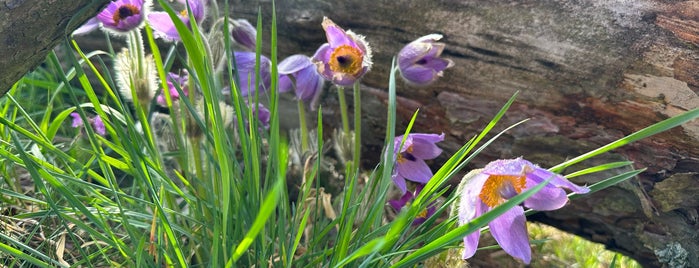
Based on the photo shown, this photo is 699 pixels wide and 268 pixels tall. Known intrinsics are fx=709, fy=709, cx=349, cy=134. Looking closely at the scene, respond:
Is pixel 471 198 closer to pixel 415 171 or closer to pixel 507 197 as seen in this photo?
pixel 507 197

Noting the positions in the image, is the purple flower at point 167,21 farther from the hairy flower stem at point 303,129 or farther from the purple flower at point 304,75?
the hairy flower stem at point 303,129

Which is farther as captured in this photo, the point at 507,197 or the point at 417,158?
the point at 417,158

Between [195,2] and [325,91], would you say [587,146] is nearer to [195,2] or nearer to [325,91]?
[325,91]

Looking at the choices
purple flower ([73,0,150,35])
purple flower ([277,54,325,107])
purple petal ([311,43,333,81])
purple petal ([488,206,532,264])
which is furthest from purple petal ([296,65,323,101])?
purple petal ([488,206,532,264])

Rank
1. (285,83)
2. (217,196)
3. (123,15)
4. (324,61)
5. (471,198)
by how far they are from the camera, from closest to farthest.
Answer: (471,198) → (217,196) → (123,15) → (324,61) → (285,83)

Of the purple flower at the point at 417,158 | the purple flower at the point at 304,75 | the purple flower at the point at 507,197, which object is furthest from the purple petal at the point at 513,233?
the purple flower at the point at 304,75

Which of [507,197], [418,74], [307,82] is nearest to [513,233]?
[507,197]
